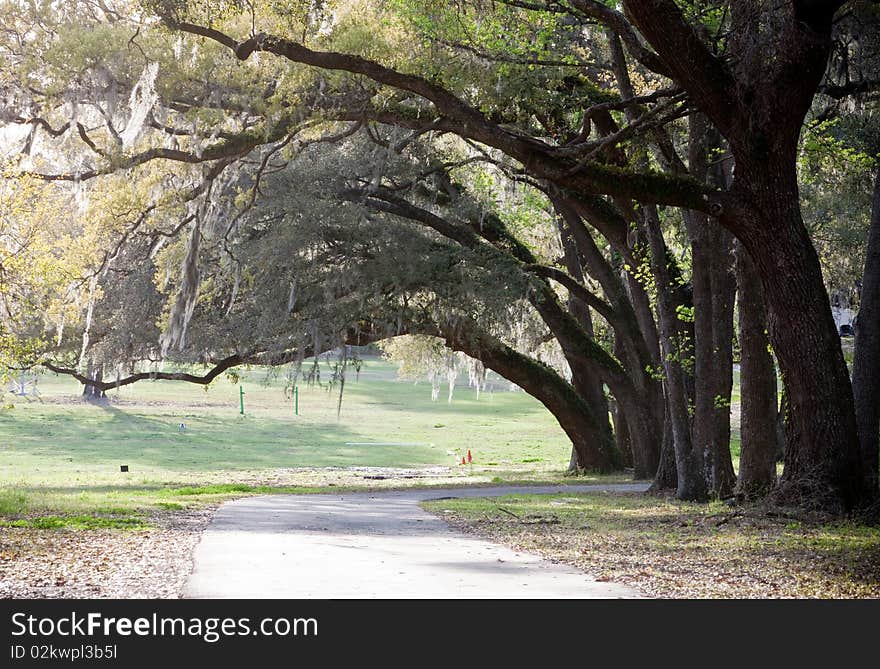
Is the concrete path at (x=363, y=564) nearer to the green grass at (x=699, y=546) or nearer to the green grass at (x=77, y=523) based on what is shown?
the green grass at (x=699, y=546)

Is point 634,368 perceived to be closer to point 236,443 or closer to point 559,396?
point 559,396

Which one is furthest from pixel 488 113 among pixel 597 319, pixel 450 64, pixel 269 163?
pixel 597 319

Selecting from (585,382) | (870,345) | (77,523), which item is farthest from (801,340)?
(585,382)

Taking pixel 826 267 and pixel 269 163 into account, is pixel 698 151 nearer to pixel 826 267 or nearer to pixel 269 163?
pixel 269 163

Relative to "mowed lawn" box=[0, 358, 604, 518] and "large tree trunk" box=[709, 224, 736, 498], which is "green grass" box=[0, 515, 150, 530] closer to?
"mowed lawn" box=[0, 358, 604, 518]

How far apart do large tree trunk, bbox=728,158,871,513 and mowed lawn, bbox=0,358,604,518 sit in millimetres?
8372

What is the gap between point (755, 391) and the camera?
537 inches

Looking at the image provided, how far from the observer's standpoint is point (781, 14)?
11016 millimetres

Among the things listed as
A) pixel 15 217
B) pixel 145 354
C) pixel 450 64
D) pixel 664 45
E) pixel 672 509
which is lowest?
pixel 672 509

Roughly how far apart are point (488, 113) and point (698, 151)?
3.08 meters

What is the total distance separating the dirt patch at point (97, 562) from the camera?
7098 mm

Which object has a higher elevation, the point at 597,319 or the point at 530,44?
the point at 530,44

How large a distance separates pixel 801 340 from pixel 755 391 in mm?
2733

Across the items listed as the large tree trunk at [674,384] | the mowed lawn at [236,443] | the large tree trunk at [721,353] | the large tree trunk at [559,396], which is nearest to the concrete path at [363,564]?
the mowed lawn at [236,443]
